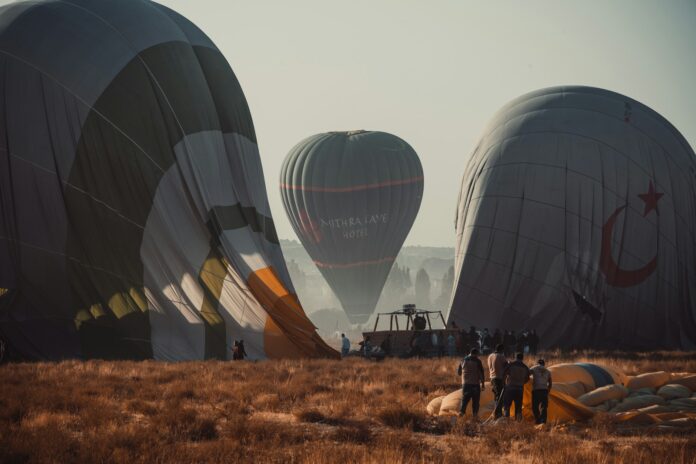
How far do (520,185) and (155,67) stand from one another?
15.2 m

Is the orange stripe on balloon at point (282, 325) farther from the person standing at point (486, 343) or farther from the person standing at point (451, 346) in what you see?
the person standing at point (486, 343)

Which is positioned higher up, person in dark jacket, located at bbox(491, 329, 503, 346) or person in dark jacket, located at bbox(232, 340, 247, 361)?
person in dark jacket, located at bbox(491, 329, 503, 346)

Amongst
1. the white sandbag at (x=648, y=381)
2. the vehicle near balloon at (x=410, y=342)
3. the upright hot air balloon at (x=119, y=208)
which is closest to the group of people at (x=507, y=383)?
the white sandbag at (x=648, y=381)

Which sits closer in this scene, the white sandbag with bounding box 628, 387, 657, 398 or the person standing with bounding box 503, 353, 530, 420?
the person standing with bounding box 503, 353, 530, 420

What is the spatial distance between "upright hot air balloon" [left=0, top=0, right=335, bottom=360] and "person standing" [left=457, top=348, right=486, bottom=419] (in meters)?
12.9

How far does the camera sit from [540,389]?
14.8 m

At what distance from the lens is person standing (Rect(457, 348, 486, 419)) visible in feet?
50.7

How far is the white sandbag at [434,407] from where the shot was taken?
1645 centimetres

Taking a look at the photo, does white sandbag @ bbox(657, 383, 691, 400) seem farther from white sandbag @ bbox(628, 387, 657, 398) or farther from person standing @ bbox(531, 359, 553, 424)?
person standing @ bbox(531, 359, 553, 424)

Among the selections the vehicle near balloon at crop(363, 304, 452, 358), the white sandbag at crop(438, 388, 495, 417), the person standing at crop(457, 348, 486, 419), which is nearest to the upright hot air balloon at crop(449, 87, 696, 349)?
the vehicle near balloon at crop(363, 304, 452, 358)

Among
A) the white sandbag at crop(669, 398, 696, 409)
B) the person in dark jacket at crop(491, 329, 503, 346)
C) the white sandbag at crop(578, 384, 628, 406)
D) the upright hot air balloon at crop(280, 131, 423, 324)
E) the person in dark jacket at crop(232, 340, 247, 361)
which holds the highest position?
the upright hot air balloon at crop(280, 131, 423, 324)

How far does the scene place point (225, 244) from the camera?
2833 cm

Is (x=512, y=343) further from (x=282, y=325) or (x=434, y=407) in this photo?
(x=434, y=407)

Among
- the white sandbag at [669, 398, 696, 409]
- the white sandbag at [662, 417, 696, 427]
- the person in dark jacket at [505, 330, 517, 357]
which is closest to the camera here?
the white sandbag at [662, 417, 696, 427]
